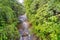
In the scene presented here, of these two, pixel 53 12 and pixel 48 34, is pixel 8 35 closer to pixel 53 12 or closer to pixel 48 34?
pixel 48 34

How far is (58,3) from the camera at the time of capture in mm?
7234

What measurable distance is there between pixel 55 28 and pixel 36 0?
4.59 m

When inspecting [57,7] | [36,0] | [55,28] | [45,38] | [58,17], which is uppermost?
[36,0]

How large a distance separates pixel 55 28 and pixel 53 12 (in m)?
1.16

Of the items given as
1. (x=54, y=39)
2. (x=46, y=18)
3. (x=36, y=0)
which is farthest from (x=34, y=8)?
(x=54, y=39)

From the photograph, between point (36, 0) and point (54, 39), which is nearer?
point (54, 39)

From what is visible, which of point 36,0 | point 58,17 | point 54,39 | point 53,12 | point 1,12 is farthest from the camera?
point 36,0

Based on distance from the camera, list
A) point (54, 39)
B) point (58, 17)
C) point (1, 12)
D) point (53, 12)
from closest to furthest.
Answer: point (54, 39) → point (58, 17) → point (53, 12) → point (1, 12)

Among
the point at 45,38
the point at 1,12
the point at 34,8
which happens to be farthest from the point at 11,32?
the point at 34,8

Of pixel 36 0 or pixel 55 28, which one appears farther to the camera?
pixel 36 0

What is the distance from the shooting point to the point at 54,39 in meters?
5.89

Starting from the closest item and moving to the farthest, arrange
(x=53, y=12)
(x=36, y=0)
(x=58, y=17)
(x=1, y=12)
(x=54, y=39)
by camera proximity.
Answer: (x=54, y=39) < (x=58, y=17) < (x=53, y=12) < (x=1, y=12) < (x=36, y=0)

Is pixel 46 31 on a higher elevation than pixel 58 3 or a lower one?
lower

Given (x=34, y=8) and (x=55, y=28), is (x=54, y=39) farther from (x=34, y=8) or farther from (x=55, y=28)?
(x=34, y=8)
